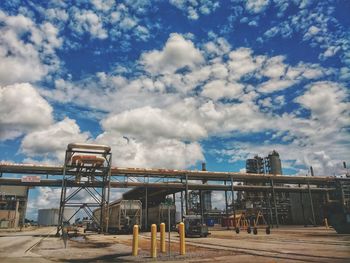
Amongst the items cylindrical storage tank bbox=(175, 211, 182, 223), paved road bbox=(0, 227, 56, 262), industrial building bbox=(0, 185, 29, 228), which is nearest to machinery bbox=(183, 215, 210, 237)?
paved road bbox=(0, 227, 56, 262)

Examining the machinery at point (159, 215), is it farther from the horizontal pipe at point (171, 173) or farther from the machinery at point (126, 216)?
the horizontal pipe at point (171, 173)

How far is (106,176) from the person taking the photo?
37875mm

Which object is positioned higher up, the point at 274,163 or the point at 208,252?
the point at 274,163

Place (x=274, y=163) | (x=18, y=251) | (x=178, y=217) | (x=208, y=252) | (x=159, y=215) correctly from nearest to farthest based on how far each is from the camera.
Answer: (x=208, y=252)
(x=18, y=251)
(x=159, y=215)
(x=178, y=217)
(x=274, y=163)

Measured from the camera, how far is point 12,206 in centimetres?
7769

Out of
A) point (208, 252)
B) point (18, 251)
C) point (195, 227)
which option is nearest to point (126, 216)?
point (195, 227)

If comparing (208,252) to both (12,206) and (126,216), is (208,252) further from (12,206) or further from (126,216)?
(12,206)

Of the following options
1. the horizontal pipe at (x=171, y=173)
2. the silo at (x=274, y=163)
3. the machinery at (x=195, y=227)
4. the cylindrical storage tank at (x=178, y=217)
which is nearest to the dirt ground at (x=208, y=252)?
the machinery at (x=195, y=227)

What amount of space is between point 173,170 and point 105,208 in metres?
11.4

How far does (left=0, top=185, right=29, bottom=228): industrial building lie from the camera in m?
70.9

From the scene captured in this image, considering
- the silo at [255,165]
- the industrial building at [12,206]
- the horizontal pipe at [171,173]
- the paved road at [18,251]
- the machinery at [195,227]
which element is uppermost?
the silo at [255,165]

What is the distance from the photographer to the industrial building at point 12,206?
7088 centimetres

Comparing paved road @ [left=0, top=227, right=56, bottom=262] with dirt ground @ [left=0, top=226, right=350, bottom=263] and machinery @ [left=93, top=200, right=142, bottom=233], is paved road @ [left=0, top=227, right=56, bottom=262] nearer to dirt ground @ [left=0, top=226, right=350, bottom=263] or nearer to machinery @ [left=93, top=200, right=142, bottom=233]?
dirt ground @ [left=0, top=226, right=350, bottom=263]

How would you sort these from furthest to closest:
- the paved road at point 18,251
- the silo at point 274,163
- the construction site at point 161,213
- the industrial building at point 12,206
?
the silo at point 274,163 → the industrial building at point 12,206 → the construction site at point 161,213 → the paved road at point 18,251
